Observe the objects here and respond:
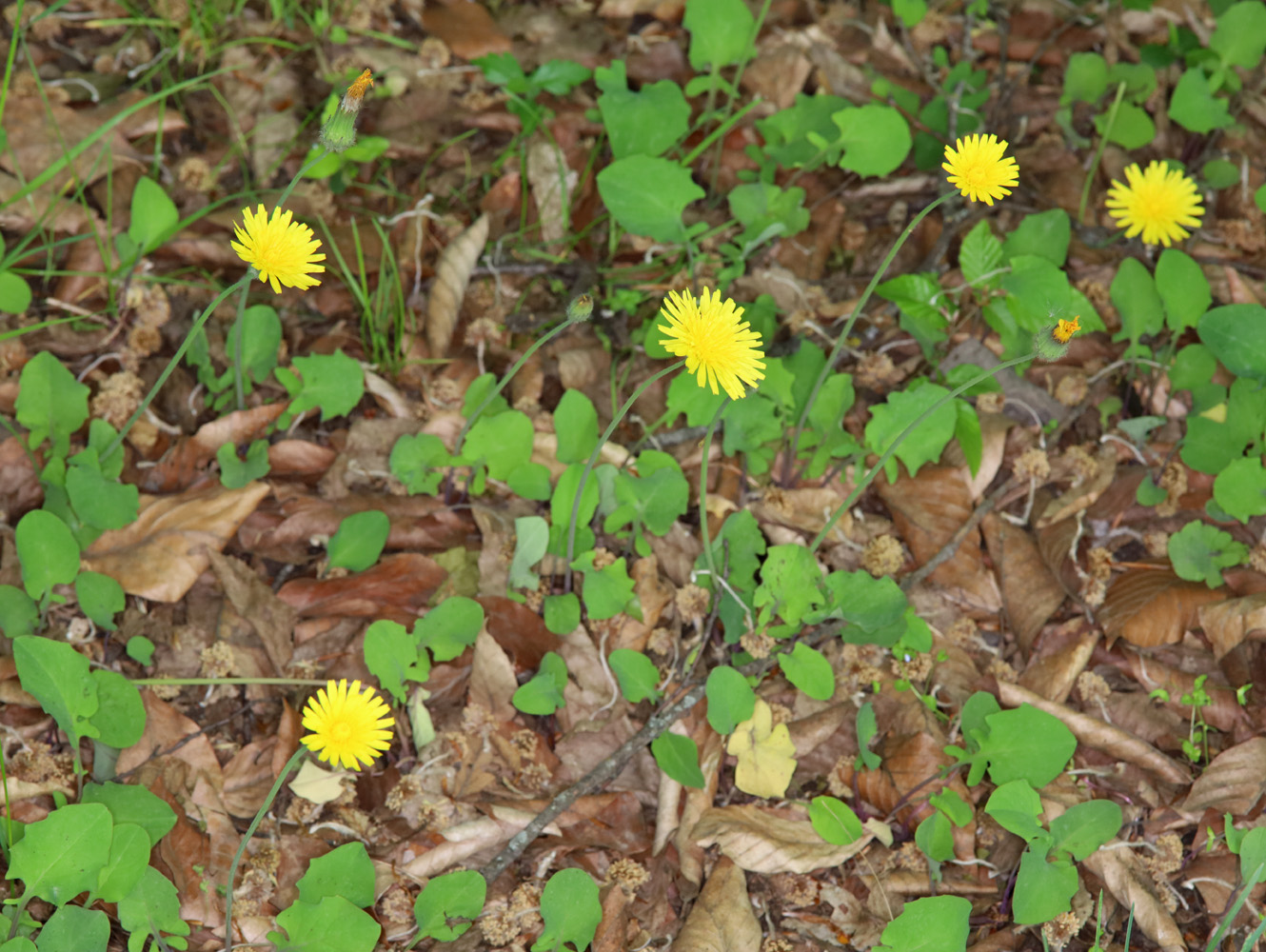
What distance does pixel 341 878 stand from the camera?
189cm

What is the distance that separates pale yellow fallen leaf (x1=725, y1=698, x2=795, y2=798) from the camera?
6.87ft

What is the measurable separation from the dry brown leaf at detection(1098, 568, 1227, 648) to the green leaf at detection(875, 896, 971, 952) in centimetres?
83

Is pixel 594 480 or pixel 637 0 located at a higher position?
pixel 637 0

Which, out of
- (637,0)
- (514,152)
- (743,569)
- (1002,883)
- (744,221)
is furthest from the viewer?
(637,0)

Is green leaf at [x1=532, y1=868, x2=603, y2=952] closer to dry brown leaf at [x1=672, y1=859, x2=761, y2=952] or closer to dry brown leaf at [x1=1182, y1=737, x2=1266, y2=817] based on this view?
dry brown leaf at [x1=672, y1=859, x2=761, y2=952]

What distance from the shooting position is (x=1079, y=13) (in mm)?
3137

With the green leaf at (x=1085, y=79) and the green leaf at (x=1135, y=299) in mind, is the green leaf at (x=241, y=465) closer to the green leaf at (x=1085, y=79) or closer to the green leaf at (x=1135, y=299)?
the green leaf at (x=1135, y=299)

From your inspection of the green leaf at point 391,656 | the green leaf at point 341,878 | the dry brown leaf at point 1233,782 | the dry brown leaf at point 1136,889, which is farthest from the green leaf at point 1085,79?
the green leaf at point 341,878

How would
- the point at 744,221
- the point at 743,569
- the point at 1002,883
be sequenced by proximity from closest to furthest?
the point at 1002,883
the point at 743,569
the point at 744,221

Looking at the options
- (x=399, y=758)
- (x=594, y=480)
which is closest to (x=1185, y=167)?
(x=594, y=480)

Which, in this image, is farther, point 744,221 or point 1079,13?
point 1079,13

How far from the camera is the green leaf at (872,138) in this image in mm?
2525

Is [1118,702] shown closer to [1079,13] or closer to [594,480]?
[594,480]

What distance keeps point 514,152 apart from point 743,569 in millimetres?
1475
